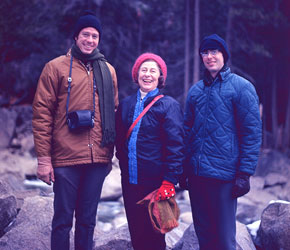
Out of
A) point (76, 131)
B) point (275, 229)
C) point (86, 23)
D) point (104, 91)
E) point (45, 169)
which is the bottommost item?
point (275, 229)

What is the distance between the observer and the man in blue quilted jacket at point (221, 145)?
3.36 m

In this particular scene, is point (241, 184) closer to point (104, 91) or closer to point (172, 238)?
point (104, 91)

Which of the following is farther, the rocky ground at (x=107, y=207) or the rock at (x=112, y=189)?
the rock at (x=112, y=189)

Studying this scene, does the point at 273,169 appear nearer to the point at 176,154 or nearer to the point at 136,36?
the point at 136,36

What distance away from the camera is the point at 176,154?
11.1 feet

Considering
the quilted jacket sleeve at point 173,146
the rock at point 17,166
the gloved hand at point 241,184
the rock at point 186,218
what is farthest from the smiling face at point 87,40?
the rock at point 17,166

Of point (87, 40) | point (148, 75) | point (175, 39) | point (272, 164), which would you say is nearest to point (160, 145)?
point (148, 75)

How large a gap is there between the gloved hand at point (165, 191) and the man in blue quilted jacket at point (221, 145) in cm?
31

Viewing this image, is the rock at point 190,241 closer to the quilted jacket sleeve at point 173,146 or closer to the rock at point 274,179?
the quilted jacket sleeve at point 173,146

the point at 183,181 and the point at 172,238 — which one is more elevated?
the point at 183,181

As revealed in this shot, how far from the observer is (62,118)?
11.4 ft

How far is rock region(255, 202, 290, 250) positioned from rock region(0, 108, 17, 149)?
12160mm

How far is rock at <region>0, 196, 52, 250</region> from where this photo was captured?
429 centimetres

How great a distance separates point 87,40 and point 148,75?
2.24 feet
